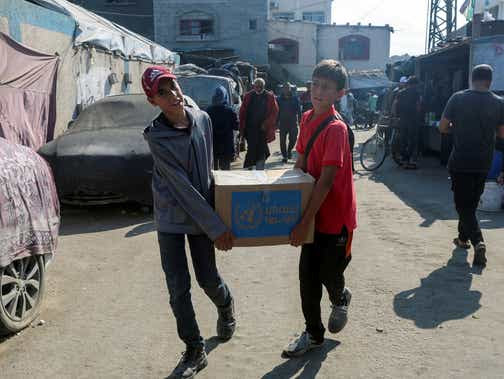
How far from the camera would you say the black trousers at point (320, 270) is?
10.8 ft

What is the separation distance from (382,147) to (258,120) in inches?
149

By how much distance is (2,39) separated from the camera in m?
7.94

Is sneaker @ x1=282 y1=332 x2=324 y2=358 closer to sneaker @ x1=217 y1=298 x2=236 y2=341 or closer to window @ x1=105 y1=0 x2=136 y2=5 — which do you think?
sneaker @ x1=217 y1=298 x2=236 y2=341

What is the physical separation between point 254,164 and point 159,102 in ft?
22.3

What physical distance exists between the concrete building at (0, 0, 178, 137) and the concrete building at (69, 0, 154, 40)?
968 inches

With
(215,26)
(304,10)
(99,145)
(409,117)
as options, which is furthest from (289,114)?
(304,10)

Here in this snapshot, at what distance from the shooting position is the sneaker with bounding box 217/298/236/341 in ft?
12.0

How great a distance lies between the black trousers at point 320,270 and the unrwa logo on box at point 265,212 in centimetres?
29

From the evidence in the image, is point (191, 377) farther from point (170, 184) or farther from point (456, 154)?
point (456, 154)

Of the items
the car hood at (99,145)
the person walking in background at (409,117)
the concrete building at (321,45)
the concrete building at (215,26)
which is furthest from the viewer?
the concrete building at (321,45)

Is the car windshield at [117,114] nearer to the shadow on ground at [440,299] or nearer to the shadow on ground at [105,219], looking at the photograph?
the shadow on ground at [105,219]

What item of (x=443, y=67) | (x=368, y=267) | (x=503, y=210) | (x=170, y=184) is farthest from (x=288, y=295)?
(x=443, y=67)

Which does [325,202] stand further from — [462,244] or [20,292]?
[462,244]

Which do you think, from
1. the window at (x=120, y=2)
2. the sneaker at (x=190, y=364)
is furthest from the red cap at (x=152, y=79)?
the window at (x=120, y=2)
